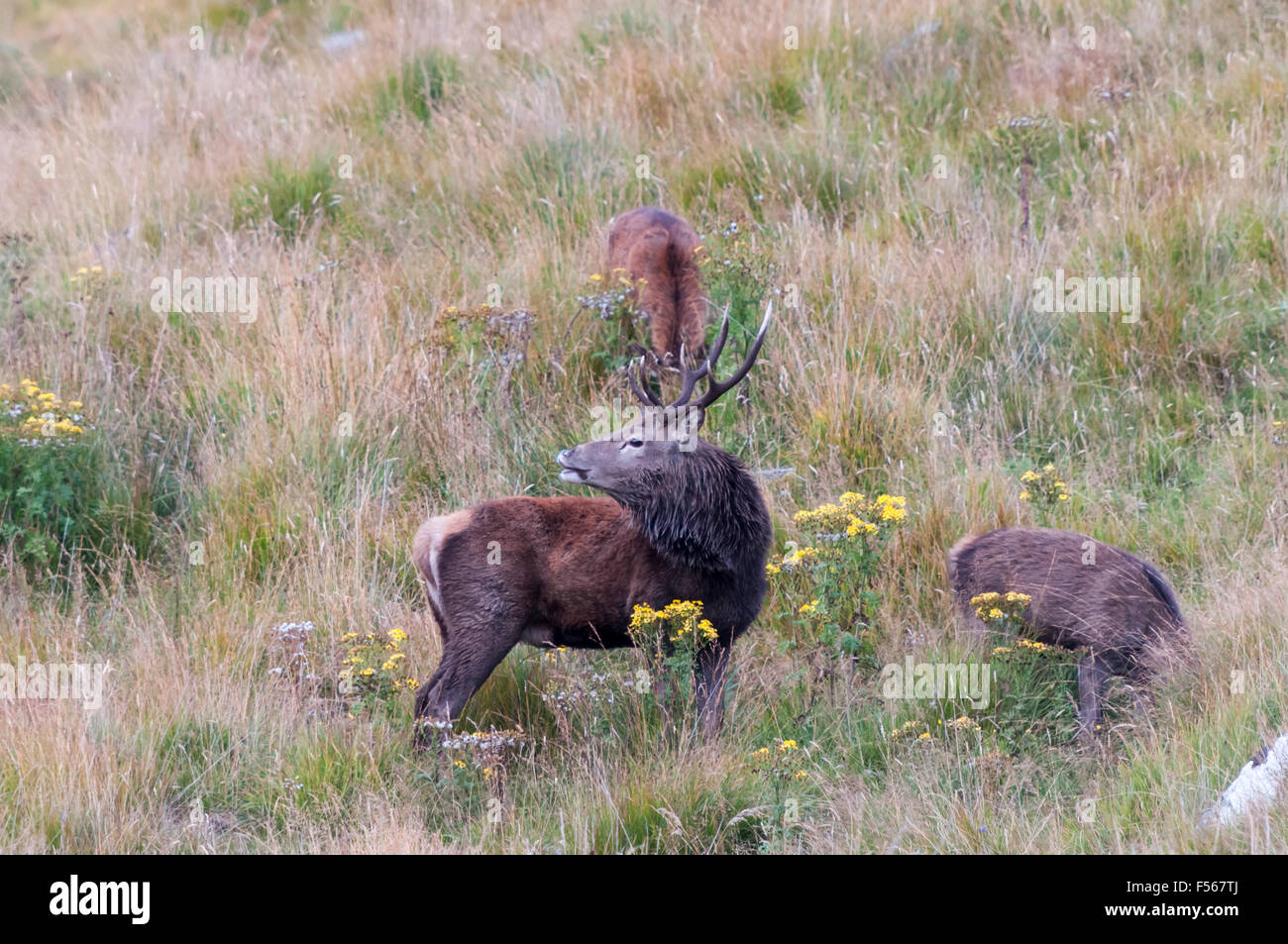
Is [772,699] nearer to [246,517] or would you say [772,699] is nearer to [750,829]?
[750,829]

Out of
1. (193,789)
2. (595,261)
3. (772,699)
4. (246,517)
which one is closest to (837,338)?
(595,261)

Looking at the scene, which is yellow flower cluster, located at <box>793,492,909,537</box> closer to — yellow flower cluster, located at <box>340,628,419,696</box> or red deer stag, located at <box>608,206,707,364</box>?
yellow flower cluster, located at <box>340,628,419,696</box>

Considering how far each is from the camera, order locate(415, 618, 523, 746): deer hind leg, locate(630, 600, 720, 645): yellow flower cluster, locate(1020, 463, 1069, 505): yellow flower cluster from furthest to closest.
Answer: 1. locate(1020, 463, 1069, 505): yellow flower cluster
2. locate(415, 618, 523, 746): deer hind leg
3. locate(630, 600, 720, 645): yellow flower cluster

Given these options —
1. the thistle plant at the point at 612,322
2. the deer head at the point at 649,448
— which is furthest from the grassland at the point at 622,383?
the deer head at the point at 649,448

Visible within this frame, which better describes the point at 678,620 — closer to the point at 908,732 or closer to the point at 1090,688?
the point at 908,732

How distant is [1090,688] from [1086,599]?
384 millimetres

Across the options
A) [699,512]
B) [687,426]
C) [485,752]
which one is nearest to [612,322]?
[687,426]

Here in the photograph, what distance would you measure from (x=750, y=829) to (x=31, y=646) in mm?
3239

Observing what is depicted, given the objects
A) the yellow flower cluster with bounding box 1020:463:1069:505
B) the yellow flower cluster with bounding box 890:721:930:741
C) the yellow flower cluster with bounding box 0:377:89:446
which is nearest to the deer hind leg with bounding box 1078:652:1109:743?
the yellow flower cluster with bounding box 890:721:930:741

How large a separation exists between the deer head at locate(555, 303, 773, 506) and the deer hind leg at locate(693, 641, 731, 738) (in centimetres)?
70

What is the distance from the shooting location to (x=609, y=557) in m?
5.81

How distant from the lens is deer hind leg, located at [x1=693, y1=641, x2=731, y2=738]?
5.53m

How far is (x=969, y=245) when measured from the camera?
8195 millimetres

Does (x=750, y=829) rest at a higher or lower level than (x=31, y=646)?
lower
